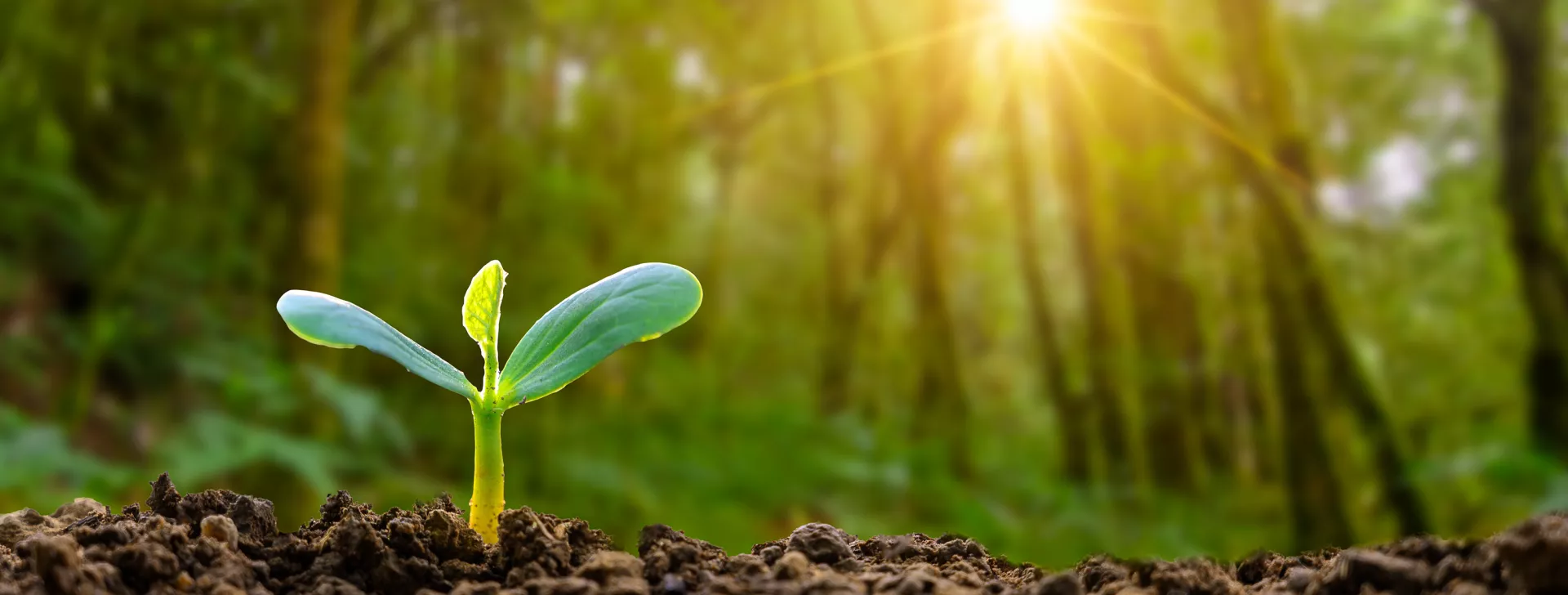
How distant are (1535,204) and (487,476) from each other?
128 inches

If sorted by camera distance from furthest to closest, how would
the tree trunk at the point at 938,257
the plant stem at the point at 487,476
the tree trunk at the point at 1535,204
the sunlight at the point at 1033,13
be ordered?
→ 1. the tree trunk at the point at 938,257
2. the sunlight at the point at 1033,13
3. the tree trunk at the point at 1535,204
4. the plant stem at the point at 487,476

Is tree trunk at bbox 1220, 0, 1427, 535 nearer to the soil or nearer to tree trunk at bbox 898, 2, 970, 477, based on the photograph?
the soil

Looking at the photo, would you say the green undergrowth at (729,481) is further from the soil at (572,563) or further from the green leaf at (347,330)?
the green leaf at (347,330)

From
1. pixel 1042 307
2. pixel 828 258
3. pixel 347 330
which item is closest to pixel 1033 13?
pixel 1042 307

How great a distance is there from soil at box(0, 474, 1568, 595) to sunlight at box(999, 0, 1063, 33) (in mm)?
2852

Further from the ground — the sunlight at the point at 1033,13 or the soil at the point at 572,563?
the sunlight at the point at 1033,13

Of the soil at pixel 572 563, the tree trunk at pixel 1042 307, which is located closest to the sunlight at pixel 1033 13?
the tree trunk at pixel 1042 307

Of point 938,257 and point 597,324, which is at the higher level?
point 938,257

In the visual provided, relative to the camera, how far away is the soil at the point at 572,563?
0.73 m

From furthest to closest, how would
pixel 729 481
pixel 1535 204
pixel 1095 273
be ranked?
pixel 1095 273, pixel 729 481, pixel 1535 204

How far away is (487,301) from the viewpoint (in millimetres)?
892

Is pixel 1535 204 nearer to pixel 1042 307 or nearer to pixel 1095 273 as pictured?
pixel 1095 273

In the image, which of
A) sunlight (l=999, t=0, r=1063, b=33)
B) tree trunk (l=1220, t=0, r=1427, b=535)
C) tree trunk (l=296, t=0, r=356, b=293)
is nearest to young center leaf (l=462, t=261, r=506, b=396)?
tree trunk (l=296, t=0, r=356, b=293)

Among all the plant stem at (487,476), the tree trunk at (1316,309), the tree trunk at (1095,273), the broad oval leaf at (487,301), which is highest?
the tree trunk at (1095,273)
